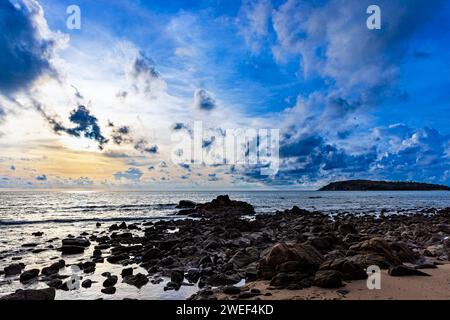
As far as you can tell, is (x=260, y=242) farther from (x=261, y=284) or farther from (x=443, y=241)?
(x=443, y=241)

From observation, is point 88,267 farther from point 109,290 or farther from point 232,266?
point 232,266

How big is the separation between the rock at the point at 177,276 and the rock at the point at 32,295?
425cm

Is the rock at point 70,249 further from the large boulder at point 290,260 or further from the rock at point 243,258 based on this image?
the large boulder at point 290,260

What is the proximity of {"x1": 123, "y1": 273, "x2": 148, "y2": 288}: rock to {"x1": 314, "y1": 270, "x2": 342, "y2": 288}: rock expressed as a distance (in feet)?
21.6

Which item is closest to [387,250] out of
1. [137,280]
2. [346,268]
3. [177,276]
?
[346,268]

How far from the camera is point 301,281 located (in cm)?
1122

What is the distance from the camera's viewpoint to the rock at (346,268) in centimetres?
1162

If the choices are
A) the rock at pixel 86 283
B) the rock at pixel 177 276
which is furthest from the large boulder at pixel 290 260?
the rock at pixel 86 283

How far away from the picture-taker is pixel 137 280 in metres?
12.9

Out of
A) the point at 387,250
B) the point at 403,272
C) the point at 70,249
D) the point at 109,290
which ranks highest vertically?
the point at 387,250

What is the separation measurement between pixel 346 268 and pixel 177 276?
6.55 meters

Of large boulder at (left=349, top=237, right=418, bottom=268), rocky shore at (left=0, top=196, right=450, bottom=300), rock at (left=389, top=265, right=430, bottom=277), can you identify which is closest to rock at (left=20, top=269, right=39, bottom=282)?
rocky shore at (left=0, top=196, right=450, bottom=300)

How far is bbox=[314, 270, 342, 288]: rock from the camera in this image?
10828 mm
